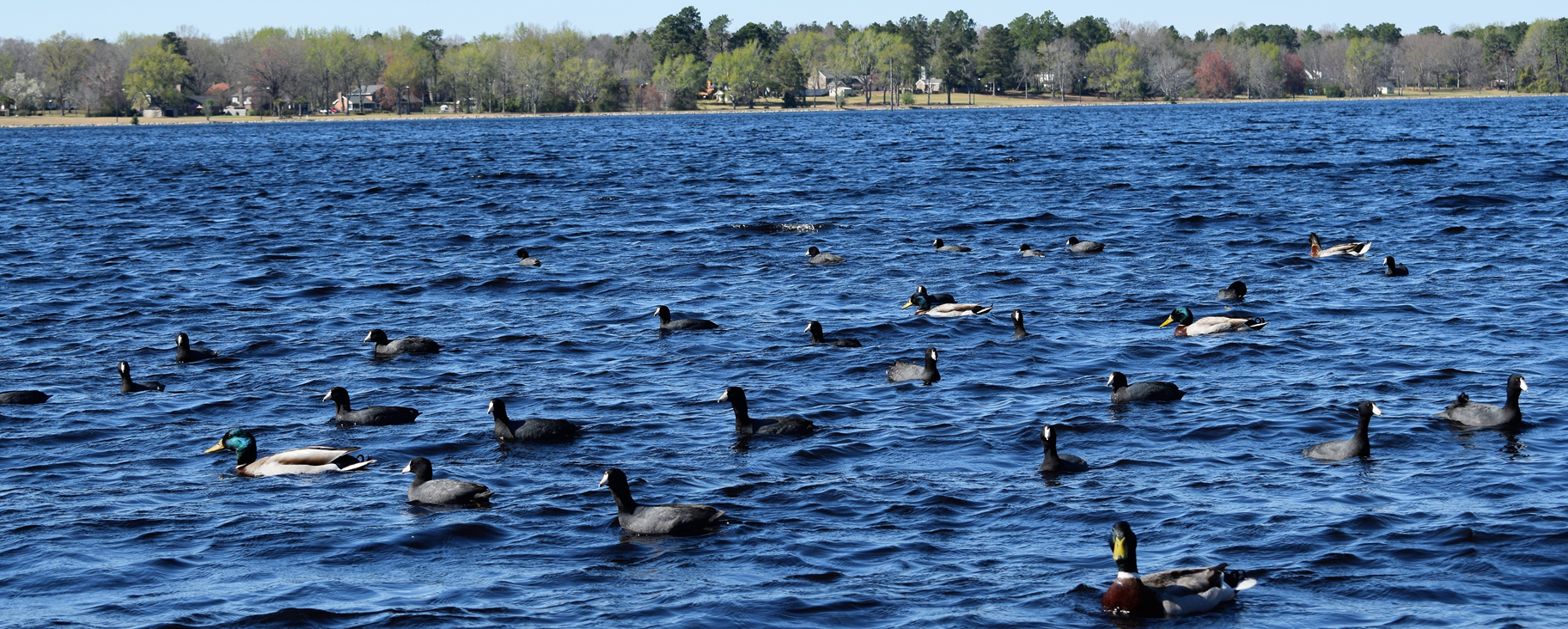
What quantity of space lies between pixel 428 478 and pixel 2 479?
5252 mm

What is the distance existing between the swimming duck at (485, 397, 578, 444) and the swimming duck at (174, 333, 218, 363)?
7986 millimetres

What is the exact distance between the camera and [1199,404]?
729 inches

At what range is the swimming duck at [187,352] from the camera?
2261 centimetres

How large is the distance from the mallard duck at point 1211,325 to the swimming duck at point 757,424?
8624 millimetres

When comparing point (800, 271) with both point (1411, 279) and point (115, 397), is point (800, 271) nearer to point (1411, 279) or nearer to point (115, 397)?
point (1411, 279)

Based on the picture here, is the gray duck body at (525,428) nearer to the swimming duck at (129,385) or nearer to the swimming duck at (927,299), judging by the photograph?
the swimming duck at (129,385)

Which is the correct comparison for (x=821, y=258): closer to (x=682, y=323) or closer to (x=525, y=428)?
(x=682, y=323)

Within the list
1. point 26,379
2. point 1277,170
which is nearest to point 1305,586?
point 26,379

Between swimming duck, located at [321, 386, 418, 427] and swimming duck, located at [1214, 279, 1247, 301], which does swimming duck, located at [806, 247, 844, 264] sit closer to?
swimming duck, located at [1214, 279, 1247, 301]

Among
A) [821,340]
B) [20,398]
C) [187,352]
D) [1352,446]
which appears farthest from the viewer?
[821,340]

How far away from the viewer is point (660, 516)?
13.5 metres

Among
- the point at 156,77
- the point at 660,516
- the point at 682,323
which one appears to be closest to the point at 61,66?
the point at 156,77

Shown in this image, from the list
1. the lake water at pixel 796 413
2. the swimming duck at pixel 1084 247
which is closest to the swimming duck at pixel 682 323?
the lake water at pixel 796 413

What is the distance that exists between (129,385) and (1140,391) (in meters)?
14.1
